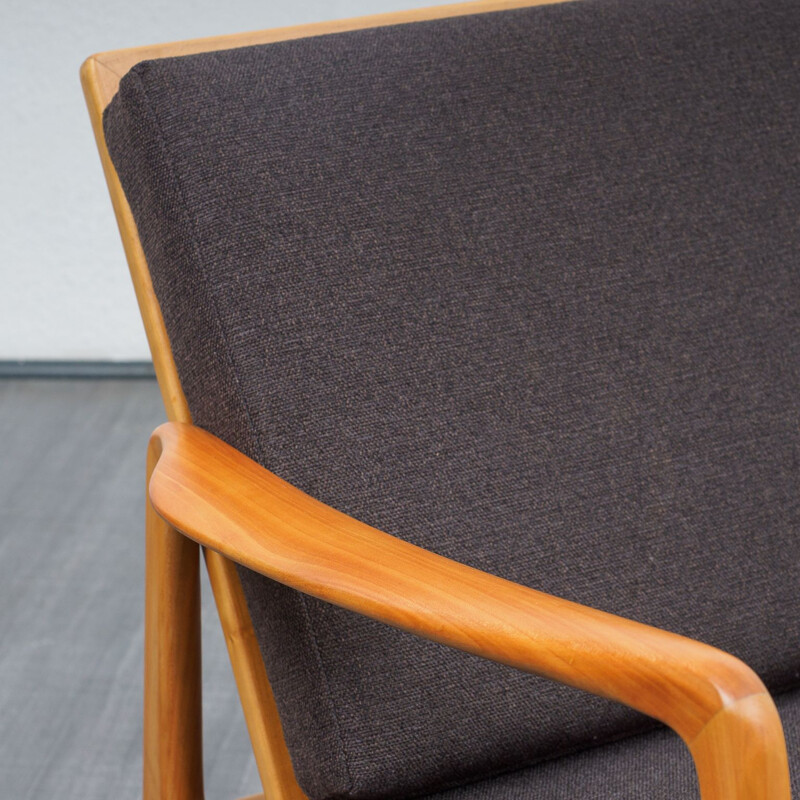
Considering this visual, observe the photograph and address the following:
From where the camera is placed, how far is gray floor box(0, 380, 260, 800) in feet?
3.77

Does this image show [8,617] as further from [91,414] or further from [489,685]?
[489,685]

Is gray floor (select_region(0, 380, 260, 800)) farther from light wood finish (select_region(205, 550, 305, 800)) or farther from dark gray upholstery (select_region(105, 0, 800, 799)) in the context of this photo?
dark gray upholstery (select_region(105, 0, 800, 799))

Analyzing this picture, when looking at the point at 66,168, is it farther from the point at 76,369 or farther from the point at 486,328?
the point at 486,328

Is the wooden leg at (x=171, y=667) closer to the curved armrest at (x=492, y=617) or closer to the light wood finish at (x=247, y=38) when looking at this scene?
the curved armrest at (x=492, y=617)

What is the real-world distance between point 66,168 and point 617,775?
1.65 m

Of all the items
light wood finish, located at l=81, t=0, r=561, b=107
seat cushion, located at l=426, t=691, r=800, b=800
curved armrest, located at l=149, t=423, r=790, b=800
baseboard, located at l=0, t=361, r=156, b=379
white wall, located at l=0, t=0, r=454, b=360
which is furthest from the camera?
baseboard, located at l=0, t=361, r=156, b=379

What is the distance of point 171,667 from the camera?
647mm

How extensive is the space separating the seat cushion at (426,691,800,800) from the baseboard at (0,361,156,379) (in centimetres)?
155

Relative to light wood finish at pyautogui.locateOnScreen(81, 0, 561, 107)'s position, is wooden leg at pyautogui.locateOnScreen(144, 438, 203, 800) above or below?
below

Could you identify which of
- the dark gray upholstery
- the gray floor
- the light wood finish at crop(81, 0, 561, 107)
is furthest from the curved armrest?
the gray floor

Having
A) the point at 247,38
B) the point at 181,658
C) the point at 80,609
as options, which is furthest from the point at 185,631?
the point at 80,609

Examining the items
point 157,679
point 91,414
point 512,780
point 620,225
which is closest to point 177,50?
point 620,225

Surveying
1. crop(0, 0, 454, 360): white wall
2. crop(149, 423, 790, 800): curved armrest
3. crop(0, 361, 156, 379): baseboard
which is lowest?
crop(0, 361, 156, 379): baseboard

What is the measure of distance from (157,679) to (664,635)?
39cm
